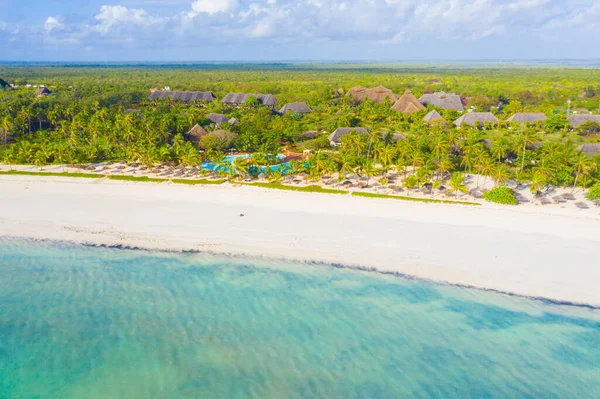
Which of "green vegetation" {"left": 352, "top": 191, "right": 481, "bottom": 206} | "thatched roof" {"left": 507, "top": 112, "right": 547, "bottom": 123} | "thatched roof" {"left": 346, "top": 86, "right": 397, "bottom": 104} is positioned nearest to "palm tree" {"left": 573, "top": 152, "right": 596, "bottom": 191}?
"green vegetation" {"left": 352, "top": 191, "right": 481, "bottom": 206}

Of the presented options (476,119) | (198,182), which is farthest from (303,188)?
(476,119)

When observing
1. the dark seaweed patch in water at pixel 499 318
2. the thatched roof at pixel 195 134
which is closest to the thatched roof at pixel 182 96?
the thatched roof at pixel 195 134

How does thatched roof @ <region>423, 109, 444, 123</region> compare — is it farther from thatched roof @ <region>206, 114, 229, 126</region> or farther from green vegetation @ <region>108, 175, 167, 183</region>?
green vegetation @ <region>108, 175, 167, 183</region>

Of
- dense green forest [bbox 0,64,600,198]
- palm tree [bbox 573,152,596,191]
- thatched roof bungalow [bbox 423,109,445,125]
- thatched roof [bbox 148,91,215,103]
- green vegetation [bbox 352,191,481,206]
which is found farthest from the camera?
thatched roof [bbox 148,91,215,103]

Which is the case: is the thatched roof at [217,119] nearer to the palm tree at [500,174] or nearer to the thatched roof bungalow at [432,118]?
the thatched roof bungalow at [432,118]

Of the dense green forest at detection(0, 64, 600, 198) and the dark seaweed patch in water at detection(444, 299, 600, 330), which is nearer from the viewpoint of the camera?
the dark seaweed patch in water at detection(444, 299, 600, 330)

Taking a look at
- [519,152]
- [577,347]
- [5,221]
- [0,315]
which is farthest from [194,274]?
[519,152]
